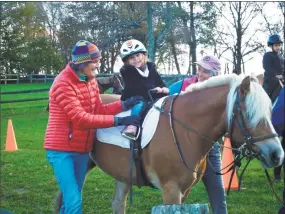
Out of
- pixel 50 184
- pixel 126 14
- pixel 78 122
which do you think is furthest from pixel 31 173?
pixel 126 14

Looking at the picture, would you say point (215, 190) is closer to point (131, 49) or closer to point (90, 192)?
point (131, 49)

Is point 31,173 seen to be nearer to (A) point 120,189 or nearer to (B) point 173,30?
(A) point 120,189

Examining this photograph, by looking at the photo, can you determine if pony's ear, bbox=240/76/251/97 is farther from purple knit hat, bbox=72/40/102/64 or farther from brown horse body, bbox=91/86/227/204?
purple knit hat, bbox=72/40/102/64

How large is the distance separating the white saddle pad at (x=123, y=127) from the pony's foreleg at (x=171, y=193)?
0.41 meters

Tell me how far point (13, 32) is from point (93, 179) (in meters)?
6.12

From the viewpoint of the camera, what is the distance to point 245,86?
137 inches

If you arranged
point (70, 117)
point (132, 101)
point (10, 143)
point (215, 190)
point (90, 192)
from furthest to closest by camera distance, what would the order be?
point (10, 143)
point (90, 192)
point (215, 190)
point (132, 101)
point (70, 117)

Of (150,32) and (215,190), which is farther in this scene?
(150,32)

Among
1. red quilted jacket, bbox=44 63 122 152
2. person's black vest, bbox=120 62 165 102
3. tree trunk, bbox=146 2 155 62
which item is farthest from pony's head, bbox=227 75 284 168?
tree trunk, bbox=146 2 155 62

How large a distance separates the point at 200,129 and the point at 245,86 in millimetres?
553

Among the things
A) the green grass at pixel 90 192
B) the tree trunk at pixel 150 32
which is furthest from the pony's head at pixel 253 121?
the tree trunk at pixel 150 32

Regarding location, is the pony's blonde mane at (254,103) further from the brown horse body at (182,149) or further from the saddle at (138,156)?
the saddle at (138,156)

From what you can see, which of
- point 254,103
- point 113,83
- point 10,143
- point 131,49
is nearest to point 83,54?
point 131,49

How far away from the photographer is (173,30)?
16781 mm
